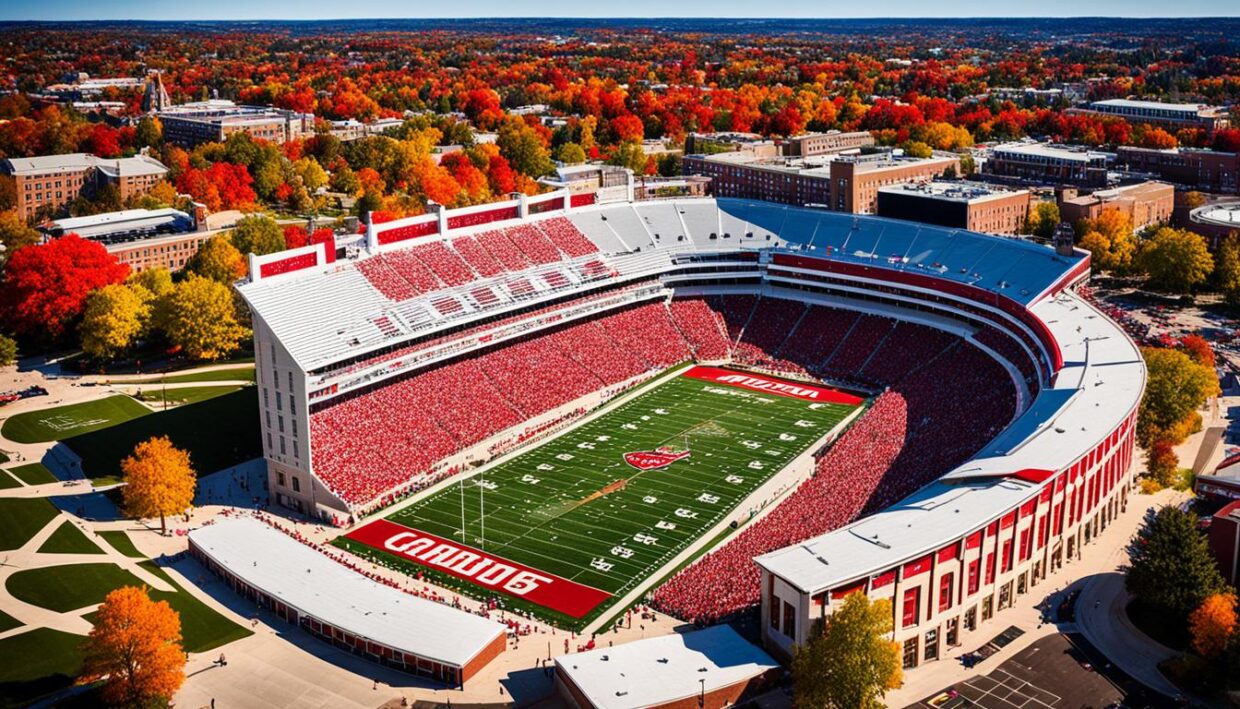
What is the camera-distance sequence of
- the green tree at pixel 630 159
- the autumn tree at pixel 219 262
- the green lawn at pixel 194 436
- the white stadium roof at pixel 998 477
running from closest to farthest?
1. the white stadium roof at pixel 998 477
2. the green lawn at pixel 194 436
3. the autumn tree at pixel 219 262
4. the green tree at pixel 630 159

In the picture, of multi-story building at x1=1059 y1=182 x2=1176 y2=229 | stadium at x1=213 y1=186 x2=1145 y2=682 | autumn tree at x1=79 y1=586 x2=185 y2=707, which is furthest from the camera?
multi-story building at x1=1059 y1=182 x2=1176 y2=229

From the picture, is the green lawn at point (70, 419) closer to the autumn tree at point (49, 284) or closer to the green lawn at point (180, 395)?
the green lawn at point (180, 395)

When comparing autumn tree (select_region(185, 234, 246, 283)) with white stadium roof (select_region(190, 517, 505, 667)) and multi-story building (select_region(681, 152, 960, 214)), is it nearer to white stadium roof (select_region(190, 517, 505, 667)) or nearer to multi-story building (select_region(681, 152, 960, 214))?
white stadium roof (select_region(190, 517, 505, 667))

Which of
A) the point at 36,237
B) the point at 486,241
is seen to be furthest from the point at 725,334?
the point at 36,237

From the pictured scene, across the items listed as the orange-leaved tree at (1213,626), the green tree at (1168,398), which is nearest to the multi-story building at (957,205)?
the green tree at (1168,398)

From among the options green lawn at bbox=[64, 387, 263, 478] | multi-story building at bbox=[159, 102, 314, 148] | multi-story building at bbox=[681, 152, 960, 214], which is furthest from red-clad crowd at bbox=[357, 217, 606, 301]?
multi-story building at bbox=[159, 102, 314, 148]

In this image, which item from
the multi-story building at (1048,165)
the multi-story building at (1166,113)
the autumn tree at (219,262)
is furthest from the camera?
the multi-story building at (1166,113)
